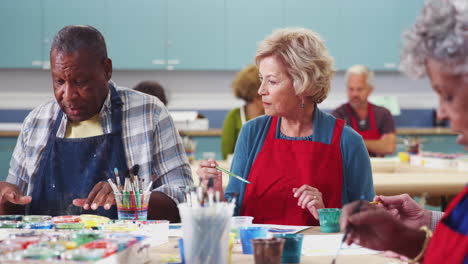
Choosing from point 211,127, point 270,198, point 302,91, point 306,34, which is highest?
point 306,34

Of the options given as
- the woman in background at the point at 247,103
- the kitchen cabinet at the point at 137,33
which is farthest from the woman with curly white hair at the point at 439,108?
the kitchen cabinet at the point at 137,33

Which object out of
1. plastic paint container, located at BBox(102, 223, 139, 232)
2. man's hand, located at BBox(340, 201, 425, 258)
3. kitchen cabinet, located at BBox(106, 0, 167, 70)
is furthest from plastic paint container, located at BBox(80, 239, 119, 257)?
kitchen cabinet, located at BBox(106, 0, 167, 70)

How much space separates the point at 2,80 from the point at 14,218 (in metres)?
6.09

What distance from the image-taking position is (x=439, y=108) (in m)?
1.30

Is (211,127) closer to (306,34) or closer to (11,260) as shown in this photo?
(306,34)

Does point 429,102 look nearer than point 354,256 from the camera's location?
No

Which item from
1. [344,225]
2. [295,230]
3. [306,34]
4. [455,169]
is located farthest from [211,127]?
[344,225]

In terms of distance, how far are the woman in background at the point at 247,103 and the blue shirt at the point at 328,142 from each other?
216 centimetres

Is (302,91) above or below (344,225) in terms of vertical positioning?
above

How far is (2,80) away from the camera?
7.71 metres

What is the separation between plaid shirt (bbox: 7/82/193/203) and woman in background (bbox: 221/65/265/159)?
2.34 meters

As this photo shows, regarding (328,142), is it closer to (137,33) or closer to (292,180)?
(292,180)

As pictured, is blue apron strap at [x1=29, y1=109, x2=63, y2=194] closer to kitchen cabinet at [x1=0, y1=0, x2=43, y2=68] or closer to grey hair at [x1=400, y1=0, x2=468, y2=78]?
grey hair at [x1=400, y1=0, x2=468, y2=78]

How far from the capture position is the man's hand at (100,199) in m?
2.13
